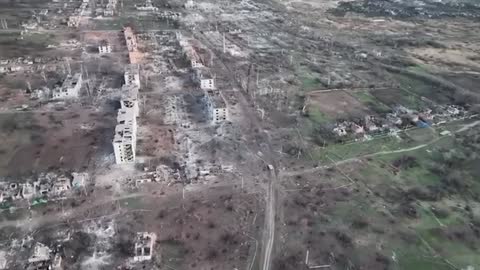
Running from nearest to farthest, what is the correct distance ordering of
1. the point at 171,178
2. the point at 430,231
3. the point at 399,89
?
the point at 430,231, the point at 171,178, the point at 399,89

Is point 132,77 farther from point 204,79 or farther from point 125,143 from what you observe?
point 125,143

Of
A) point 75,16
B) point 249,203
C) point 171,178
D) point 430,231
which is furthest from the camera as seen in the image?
point 75,16

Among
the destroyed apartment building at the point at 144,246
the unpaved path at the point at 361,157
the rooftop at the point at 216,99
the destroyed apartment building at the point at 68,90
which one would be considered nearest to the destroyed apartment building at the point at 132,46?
the destroyed apartment building at the point at 68,90

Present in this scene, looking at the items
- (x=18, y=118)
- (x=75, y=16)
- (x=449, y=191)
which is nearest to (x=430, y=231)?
(x=449, y=191)

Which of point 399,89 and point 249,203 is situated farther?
point 399,89

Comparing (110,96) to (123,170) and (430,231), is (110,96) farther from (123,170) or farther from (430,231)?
(430,231)

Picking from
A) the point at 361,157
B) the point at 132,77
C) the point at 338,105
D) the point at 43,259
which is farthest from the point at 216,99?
the point at 43,259
